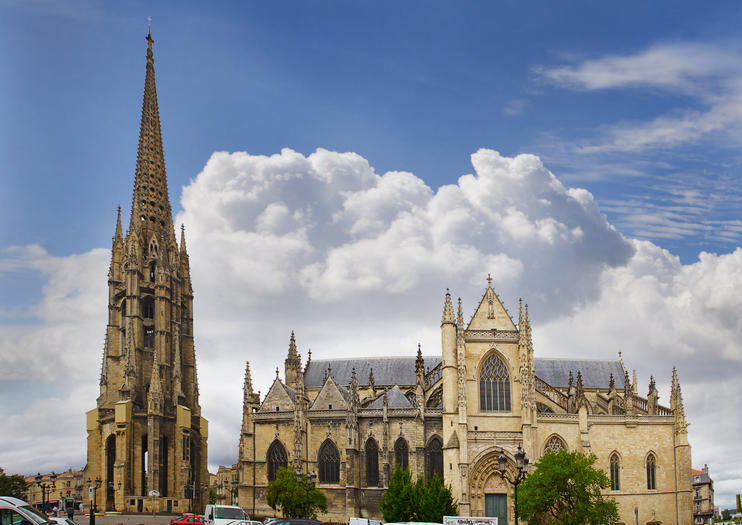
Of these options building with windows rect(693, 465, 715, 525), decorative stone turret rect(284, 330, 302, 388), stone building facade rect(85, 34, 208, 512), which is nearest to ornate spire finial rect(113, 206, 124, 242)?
stone building facade rect(85, 34, 208, 512)

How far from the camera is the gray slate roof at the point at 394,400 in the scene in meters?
63.4

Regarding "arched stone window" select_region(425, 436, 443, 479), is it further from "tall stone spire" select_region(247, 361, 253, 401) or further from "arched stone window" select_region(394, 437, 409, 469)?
"tall stone spire" select_region(247, 361, 253, 401)

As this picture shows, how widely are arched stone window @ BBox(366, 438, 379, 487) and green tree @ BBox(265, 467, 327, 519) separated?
5.64 m

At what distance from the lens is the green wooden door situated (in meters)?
56.9

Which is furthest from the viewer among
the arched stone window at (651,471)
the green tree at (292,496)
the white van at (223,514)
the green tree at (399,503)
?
the arched stone window at (651,471)

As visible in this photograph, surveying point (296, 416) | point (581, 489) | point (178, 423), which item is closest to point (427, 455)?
point (296, 416)

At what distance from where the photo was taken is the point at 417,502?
161 feet

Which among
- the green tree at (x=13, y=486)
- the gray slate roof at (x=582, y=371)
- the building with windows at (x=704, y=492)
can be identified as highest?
the gray slate roof at (x=582, y=371)

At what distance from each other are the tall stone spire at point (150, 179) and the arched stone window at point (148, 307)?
5842mm

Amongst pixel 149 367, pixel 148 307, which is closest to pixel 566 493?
pixel 149 367

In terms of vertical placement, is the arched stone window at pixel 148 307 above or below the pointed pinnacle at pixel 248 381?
above

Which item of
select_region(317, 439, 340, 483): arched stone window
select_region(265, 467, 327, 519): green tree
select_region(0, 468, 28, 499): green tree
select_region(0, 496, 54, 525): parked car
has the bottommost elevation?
select_region(0, 468, 28, 499): green tree

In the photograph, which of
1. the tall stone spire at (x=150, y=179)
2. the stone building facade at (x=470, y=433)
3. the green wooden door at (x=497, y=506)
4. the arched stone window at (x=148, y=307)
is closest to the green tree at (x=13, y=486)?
the arched stone window at (x=148, y=307)

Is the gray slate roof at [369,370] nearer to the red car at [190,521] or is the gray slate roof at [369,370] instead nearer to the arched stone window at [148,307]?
the arched stone window at [148,307]
